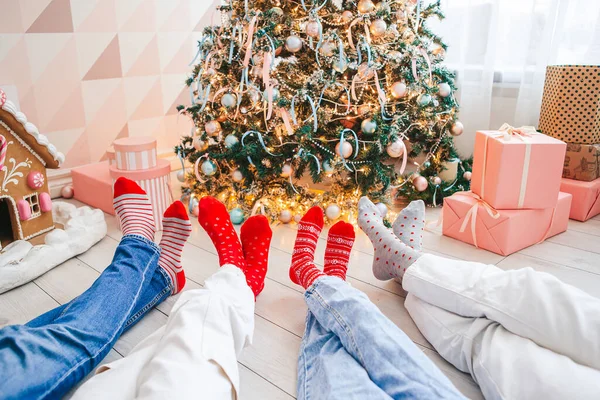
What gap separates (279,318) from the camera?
1324mm

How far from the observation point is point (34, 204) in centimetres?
176

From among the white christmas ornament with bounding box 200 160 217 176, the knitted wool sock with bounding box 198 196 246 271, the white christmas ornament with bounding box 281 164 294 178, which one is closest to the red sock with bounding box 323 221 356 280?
the knitted wool sock with bounding box 198 196 246 271

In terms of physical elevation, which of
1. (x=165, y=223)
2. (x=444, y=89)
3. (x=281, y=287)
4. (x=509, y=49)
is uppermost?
(x=509, y=49)

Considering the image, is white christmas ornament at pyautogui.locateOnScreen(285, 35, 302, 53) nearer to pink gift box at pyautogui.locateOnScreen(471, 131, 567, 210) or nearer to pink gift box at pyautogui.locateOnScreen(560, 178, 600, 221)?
pink gift box at pyautogui.locateOnScreen(471, 131, 567, 210)

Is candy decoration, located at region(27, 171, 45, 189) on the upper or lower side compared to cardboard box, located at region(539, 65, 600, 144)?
lower

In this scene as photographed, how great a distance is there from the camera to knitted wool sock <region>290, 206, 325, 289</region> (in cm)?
129

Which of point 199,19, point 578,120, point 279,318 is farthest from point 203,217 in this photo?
point 199,19

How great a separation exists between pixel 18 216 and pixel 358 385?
1.42 metres

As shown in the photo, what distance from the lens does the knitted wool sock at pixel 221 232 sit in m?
1.34

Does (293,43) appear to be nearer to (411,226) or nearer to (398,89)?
(398,89)

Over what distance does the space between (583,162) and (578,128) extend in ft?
0.48

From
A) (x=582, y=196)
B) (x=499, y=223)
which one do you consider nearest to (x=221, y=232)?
(x=499, y=223)

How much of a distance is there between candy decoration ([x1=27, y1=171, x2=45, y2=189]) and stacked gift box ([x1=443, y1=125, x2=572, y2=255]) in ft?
5.05

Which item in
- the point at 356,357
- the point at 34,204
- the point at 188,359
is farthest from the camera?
the point at 34,204
